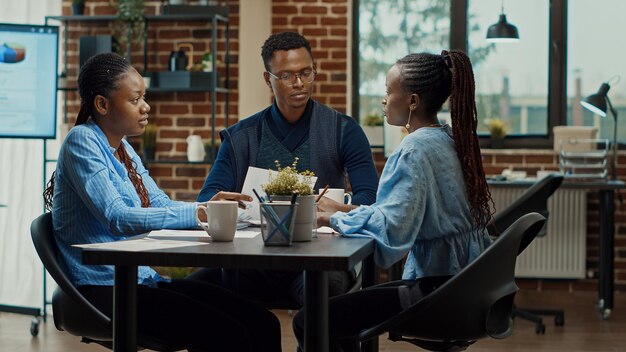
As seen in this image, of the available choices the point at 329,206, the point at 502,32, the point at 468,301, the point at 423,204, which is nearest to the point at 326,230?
the point at 329,206

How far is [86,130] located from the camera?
252 cm

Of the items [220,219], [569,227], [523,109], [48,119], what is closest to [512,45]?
[523,109]

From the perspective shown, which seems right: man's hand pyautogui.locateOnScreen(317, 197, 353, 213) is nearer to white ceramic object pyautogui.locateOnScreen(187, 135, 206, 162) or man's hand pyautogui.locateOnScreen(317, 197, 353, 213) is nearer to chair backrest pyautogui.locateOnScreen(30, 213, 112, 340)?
chair backrest pyautogui.locateOnScreen(30, 213, 112, 340)

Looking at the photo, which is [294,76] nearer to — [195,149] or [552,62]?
[195,149]

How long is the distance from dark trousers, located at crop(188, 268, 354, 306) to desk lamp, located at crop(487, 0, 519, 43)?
325cm

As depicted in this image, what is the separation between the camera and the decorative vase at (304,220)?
219cm

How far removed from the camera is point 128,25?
18.1ft

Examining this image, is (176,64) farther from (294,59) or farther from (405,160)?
(405,160)

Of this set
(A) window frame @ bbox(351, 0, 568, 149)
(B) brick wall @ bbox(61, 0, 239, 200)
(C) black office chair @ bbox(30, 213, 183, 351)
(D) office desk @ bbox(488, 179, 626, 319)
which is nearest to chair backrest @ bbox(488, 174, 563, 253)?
(D) office desk @ bbox(488, 179, 626, 319)

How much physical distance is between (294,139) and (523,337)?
2202 mm

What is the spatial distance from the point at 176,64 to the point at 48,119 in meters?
0.90

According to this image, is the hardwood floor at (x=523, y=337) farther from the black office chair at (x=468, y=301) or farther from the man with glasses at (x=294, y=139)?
the black office chair at (x=468, y=301)

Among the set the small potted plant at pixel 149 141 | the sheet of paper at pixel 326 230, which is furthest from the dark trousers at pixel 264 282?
the small potted plant at pixel 149 141

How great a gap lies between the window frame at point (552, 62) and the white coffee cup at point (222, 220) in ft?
14.2
